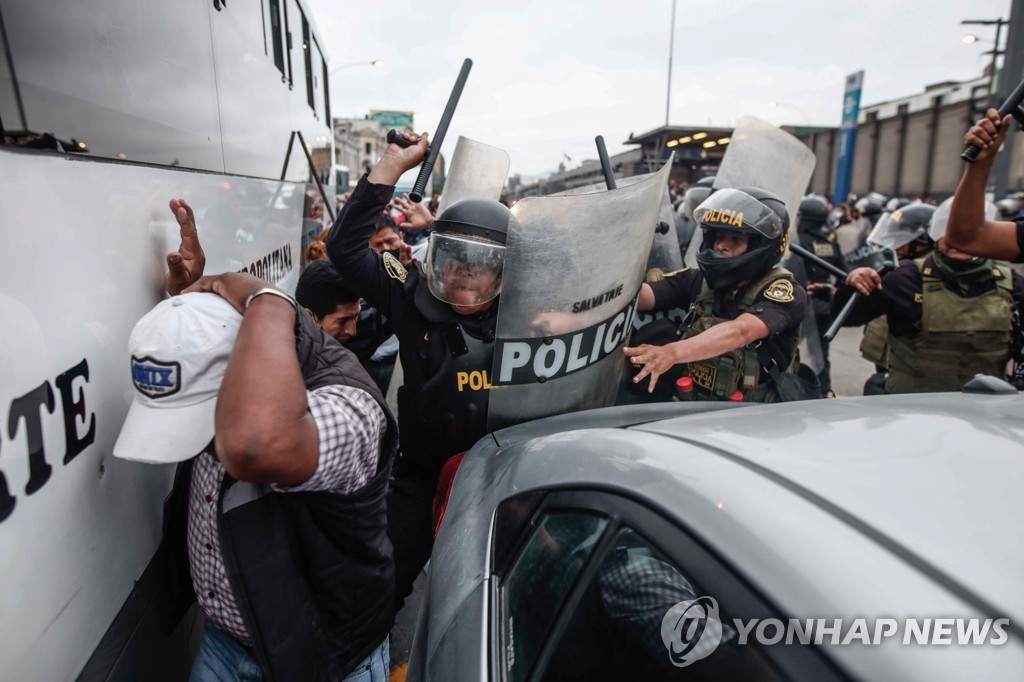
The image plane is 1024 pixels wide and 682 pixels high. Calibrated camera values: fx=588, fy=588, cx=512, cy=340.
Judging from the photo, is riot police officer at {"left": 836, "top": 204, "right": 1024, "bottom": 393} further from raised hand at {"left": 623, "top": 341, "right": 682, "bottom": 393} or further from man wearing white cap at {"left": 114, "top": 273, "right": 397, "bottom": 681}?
man wearing white cap at {"left": 114, "top": 273, "right": 397, "bottom": 681}

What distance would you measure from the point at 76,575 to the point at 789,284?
114 inches

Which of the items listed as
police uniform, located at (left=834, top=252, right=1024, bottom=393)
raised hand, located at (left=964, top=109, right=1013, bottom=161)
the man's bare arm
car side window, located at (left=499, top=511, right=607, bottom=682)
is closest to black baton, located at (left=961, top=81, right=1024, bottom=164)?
raised hand, located at (left=964, top=109, right=1013, bottom=161)

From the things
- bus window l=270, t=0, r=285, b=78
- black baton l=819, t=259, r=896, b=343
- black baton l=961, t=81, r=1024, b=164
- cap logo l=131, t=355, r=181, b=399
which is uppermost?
bus window l=270, t=0, r=285, b=78

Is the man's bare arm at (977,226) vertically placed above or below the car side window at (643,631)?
above

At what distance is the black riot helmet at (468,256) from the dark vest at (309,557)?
2.60 ft

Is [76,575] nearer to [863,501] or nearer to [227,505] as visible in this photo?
[227,505]

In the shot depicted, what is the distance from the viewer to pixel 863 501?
0.93 metres

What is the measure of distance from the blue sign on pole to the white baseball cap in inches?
1033

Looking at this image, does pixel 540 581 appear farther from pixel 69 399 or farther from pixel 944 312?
pixel 944 312

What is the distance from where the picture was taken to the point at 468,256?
2.24 m

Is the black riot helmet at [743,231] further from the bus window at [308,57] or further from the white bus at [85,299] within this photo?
the bus window at [308,57]

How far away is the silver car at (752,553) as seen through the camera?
2.39 ft

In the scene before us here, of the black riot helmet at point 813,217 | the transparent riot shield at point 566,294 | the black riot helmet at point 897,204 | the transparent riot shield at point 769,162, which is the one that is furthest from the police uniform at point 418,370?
the black riot helmet at point 897,204

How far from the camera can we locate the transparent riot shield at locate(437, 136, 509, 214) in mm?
3439
